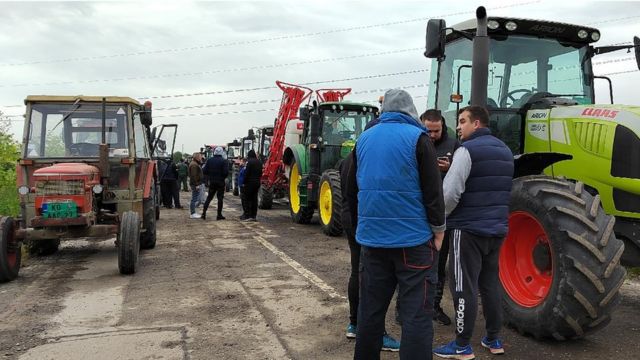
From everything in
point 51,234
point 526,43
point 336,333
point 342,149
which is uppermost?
point 526,43

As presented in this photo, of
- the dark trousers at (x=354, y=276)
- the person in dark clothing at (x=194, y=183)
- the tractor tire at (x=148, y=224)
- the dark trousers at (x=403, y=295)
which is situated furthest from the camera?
the person in dark clothing at (x=194, y=183)

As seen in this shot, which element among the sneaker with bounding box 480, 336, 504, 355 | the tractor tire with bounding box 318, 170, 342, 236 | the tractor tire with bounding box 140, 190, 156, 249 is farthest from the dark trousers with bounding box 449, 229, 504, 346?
the tractor tire with bounding box 140, 190, 156, 249

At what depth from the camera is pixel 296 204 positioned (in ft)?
40.6

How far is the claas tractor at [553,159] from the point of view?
3.81m

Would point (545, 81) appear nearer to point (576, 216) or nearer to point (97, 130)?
point (576, 216)

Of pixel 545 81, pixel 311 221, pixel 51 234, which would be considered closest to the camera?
pixel 545 81

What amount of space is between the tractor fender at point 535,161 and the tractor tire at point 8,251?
18.7ft

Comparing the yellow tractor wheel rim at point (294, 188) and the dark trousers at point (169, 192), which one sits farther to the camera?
the dark trousers at point (169, 192)

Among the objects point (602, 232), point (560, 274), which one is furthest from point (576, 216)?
point (560, 274)

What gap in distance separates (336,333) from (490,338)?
1.24 meters

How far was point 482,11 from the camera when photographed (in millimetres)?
4723

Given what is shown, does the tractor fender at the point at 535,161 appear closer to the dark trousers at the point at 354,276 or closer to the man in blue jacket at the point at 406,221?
the dark trousers at the point at 354,276

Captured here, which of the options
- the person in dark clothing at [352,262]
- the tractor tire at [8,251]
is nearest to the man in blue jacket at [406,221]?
the person in dark clothing at [352,262]

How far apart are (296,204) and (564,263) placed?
8.85 m
